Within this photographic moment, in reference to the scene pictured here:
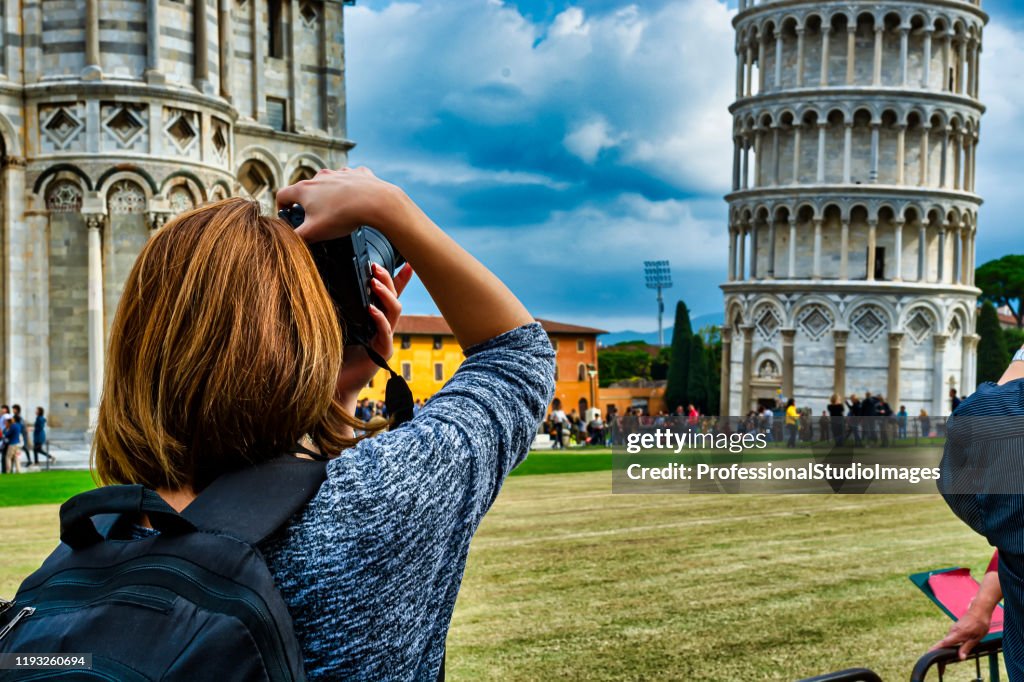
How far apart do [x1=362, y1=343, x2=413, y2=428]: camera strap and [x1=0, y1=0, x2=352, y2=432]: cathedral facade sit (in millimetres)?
22986

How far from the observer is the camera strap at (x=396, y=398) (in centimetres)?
188

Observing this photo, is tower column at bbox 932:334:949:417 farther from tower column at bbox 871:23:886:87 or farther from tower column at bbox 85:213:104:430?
tower column at bbox 85:213:104:430

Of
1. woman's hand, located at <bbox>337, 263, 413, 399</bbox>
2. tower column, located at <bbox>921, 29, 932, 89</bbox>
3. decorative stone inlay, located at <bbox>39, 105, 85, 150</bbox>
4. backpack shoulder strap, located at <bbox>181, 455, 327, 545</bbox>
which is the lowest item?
backpack shoulder strap, located at <bbox>181, 455, 327, 545</bbox>

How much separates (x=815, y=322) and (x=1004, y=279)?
48779 millimetres

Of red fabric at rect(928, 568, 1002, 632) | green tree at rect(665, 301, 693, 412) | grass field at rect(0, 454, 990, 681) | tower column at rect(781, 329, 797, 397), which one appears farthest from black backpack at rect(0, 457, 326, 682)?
green tree at rect(665, 301, 693, 412)

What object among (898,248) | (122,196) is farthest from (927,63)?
(122,196)

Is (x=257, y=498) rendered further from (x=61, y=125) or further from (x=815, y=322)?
(x=815, y=322)

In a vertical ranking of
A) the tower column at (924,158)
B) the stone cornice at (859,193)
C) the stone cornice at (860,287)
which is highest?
the tower column at (924,158)

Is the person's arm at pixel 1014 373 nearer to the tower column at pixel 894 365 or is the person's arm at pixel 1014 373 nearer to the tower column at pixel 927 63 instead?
the tower column at pixel 894 365

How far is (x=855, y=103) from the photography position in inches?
1973

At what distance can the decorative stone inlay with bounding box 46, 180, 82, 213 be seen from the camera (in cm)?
2405

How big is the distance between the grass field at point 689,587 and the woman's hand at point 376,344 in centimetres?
406

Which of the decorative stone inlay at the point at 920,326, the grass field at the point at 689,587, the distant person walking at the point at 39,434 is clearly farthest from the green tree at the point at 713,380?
the grass field at the point at 689,587

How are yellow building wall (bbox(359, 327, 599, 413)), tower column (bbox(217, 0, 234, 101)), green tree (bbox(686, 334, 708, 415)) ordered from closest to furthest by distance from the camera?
tower column (bbox(217, 0, 234, 101)) → yellow building wall (bbox(359, 327, 599, 413)) → green tree (bbox(686, 334, 708, 415))
